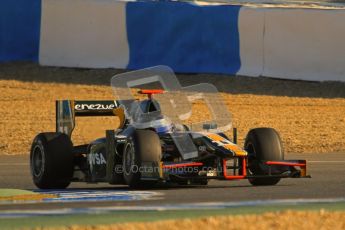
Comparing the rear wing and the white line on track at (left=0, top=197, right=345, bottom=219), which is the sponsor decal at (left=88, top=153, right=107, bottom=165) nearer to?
the rear wing

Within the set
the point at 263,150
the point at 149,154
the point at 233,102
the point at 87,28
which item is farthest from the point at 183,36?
the point at 149,154

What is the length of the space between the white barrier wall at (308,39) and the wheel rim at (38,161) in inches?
377

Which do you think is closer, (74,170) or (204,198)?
(204,198)

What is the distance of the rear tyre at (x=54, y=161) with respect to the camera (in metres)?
13.4

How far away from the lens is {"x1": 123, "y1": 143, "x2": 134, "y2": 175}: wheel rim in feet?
40.8

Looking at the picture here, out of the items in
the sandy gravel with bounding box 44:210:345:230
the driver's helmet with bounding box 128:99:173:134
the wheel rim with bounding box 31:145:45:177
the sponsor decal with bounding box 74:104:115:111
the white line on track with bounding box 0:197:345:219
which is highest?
the sponsor decal with bounding box 74:104:115:111

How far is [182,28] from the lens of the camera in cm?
2331

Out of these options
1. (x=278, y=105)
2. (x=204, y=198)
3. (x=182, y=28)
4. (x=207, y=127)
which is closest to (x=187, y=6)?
(x=182, y=28)

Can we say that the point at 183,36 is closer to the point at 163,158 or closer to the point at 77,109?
the point at 77,109

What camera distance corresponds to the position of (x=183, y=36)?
2325cm

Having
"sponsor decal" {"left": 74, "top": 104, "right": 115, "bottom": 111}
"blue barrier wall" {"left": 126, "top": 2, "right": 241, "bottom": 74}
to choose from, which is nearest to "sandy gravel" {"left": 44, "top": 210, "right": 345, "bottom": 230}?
"sponsor decal" {"left": 74, "top": 104, "right": 115, "bottom": 111}

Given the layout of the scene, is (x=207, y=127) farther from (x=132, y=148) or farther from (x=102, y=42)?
(x=102, y=42)

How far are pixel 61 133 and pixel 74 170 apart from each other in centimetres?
45

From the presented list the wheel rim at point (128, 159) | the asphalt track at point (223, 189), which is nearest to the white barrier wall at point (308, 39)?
the asphalt track at point (223, 189)
